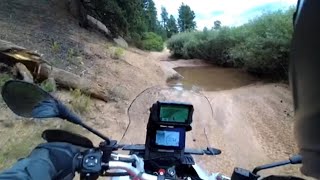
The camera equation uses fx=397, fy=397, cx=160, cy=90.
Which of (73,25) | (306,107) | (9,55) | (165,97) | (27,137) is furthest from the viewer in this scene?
(73,25)

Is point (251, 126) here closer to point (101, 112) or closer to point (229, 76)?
point (101, 112)

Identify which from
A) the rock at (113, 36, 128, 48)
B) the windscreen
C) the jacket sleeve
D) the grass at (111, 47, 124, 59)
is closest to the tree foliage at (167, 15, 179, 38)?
the rock at (113, 36, 128, 48)

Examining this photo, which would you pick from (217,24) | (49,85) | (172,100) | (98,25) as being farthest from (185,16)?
(172,100)

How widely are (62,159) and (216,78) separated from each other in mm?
13421

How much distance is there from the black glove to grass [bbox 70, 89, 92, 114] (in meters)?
5.65

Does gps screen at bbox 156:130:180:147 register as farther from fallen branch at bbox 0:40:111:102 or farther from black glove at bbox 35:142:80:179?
fallen branch at bbox 0:40:111:102

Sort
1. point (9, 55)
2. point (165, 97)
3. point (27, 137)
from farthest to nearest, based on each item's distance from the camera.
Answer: point (9, 55), point (27, 137), point (165, 97)

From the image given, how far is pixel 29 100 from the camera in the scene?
168 centimetres

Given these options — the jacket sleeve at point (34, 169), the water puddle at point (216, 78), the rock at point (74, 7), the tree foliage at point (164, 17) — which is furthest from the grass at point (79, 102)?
the tree foliage at point (164, 17)

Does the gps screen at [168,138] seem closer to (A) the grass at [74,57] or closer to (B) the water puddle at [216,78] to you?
(A) the grass at [74,57]

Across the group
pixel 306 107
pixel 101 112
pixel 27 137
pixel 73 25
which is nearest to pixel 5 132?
pixel 27 137

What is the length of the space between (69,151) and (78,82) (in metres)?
6.80

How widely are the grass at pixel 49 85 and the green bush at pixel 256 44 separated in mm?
4671

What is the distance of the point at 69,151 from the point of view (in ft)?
5.65
